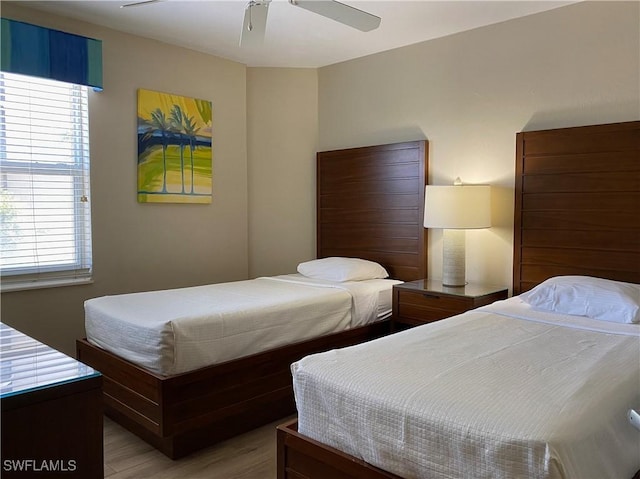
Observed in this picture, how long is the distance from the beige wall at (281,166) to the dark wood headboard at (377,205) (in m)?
0.18

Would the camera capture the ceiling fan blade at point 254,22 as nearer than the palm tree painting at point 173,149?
Yes

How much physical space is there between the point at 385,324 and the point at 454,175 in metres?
1.20

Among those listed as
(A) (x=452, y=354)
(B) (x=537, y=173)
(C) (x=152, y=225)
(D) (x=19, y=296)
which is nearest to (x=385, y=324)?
(B) (x=537, y=173)

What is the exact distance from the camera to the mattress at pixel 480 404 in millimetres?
1257

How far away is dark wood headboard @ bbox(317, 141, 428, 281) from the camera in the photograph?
3736 mm

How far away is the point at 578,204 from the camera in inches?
116

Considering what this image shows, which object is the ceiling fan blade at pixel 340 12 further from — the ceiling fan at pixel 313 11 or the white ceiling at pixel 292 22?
the white ceiling at pixel 292 22

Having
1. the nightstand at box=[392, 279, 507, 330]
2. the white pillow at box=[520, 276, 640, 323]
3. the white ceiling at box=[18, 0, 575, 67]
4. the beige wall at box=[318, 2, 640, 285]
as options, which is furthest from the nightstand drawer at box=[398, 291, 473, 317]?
the white ceiling at box=[18, 0, 575, 67]

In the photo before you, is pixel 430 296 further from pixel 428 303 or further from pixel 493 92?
pixel 493 92

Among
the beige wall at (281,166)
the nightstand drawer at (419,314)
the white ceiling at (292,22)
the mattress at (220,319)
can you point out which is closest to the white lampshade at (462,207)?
the nightstand drawer at (419,314)

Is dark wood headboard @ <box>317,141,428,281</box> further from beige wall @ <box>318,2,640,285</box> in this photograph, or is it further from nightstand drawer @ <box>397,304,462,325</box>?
nightstand drawer @ <box>397,304,462,325</box>

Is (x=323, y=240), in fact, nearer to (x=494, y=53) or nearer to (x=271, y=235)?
(x=271, y=235)

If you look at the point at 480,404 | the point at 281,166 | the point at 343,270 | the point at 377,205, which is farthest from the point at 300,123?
the point at 480,404

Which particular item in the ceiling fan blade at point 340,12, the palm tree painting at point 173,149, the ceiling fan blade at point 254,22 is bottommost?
the palm tree painting at point 173,149
